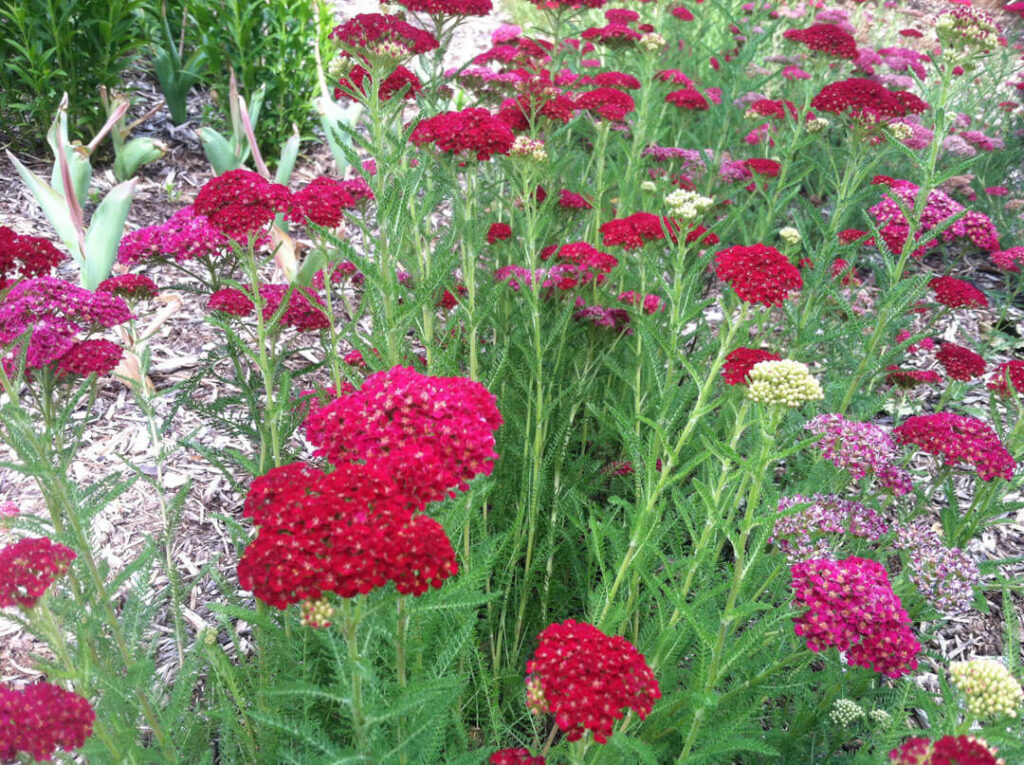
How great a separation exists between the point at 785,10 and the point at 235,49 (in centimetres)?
705

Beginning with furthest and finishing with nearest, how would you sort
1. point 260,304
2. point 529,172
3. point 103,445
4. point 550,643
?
point 103,445, point 529,172, point 260,304, point 550,643

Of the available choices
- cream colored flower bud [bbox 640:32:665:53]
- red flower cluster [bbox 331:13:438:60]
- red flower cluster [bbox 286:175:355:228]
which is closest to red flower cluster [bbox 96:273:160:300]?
red flower cluster [bbox 286:175:355:228]

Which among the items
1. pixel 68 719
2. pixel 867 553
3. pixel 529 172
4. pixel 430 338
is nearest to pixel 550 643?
pixel 68 719

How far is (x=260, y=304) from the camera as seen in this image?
2123 millimetres

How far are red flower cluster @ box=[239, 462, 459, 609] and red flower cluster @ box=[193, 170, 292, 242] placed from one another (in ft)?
3.76

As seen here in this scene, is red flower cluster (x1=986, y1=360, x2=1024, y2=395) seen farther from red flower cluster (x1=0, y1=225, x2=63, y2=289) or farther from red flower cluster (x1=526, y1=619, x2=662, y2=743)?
red flower cluster (x1=0, y1=225, x2=63, y2=289)

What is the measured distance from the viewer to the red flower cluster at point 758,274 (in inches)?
81.3

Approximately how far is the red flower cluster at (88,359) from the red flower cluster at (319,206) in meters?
0.72

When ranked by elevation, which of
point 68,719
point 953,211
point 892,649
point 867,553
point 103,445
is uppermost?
point 953,211

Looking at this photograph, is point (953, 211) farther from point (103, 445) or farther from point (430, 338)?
point (103, 445)

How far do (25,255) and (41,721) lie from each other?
1.54 m

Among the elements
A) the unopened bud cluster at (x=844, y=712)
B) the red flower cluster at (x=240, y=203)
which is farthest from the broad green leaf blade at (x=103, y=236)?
the unopened bud cluster at (x=844, y=712)

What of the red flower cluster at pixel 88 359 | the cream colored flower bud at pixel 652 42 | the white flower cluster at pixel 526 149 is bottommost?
the red flower cluster at pixel 88 359

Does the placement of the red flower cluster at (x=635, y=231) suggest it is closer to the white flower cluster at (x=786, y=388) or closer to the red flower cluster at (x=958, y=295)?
the white flower cluster at (x=786, y=388)
